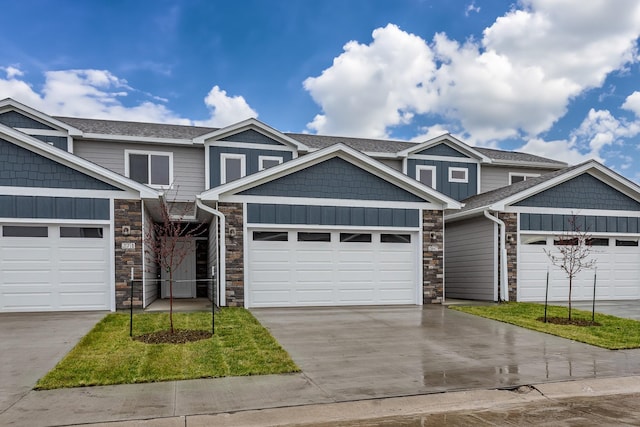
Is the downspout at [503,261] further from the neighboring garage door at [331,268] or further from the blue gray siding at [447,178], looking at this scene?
the blue gray siding at [447,178]

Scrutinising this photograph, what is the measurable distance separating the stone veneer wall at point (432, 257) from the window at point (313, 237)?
A: 119 inches

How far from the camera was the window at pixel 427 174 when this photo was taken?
20234mm

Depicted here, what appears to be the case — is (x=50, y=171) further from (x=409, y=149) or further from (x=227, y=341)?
(x=409, y=149)

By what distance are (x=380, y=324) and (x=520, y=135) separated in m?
17.1

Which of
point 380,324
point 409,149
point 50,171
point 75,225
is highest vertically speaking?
point 409,149

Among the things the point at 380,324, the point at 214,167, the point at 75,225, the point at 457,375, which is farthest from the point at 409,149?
the point at 457,375

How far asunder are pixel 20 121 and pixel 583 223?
64.5 ft

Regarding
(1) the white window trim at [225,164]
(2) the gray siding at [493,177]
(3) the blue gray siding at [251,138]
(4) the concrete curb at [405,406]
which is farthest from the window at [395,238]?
(4) the concrete curb at [405,406]

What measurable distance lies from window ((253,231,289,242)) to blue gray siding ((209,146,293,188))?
4714 mm

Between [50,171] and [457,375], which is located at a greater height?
[50,171]

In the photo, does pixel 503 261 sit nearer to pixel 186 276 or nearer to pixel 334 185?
pixel 334 185

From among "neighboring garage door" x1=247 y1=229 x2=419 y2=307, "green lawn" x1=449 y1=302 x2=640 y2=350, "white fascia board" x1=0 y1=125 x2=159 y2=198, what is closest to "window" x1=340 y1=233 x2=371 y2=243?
"neighboring garage door" x1=247 y1=229 x2=419 y2=307

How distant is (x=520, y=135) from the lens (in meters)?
24.5

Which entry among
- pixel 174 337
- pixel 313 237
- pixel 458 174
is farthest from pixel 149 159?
pixel 458 174
